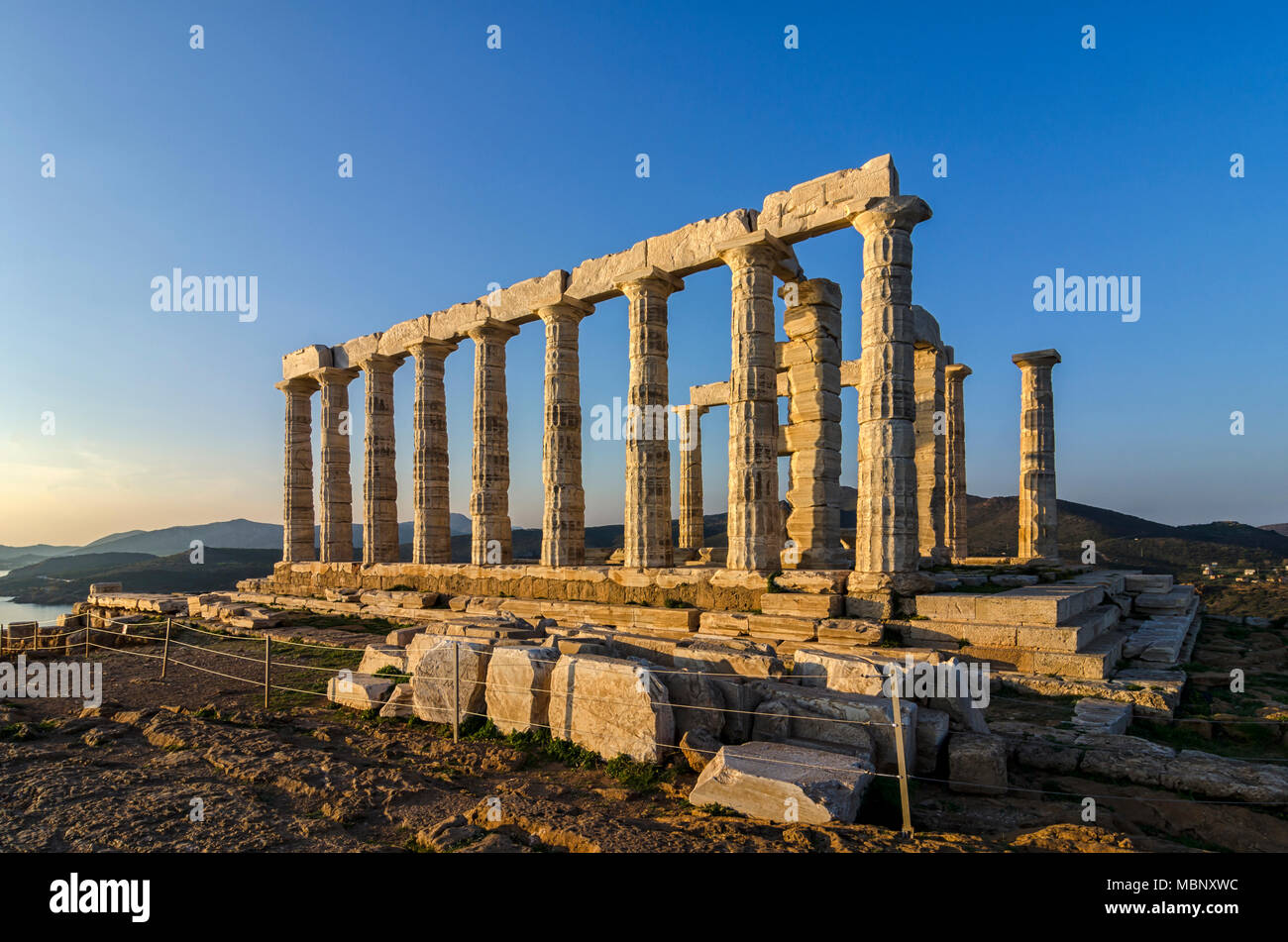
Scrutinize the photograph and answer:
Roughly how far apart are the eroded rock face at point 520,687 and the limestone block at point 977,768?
14.2 feet

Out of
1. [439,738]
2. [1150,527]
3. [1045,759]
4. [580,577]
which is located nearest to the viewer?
[1045,759]

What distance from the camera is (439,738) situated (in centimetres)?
820

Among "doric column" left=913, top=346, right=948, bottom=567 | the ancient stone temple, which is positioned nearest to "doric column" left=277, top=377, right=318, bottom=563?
the ancient stone temple

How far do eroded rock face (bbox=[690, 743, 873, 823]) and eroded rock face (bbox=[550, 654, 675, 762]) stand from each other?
891 millimetres

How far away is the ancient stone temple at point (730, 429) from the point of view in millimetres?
14094

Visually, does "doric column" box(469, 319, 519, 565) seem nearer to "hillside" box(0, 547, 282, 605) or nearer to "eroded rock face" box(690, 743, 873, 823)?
"eroded rock face" box(690, 743, 873, 823)

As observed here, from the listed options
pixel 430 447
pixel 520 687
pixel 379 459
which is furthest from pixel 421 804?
pixel 379 459

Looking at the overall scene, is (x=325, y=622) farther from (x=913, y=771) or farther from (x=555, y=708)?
(x=913, y=771)

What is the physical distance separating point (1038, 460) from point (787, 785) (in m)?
20.8

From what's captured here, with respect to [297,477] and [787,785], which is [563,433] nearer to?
[297,477]

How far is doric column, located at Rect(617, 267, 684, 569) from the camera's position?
17.7 metres

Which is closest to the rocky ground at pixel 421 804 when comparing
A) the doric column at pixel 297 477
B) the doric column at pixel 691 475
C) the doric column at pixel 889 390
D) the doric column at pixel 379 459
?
the doric column at pixel 889 390
